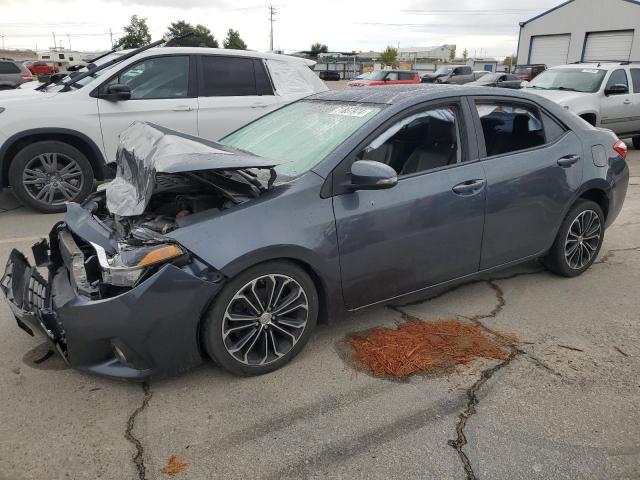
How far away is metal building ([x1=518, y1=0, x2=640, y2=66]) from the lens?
1169 inches

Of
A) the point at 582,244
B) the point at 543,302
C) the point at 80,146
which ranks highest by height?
the point at 80,146

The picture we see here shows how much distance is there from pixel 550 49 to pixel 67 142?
35547 mm

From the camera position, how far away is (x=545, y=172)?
388 cm

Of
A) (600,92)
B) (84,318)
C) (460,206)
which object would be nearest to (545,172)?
(460,206)

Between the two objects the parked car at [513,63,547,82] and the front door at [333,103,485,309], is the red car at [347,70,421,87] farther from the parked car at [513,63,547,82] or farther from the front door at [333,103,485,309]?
the front door at [333,103,485,309]

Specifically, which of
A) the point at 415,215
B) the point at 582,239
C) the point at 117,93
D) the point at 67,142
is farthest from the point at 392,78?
the point at 415,215

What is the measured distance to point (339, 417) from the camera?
270 cm

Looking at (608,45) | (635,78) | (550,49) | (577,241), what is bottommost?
(577,241)

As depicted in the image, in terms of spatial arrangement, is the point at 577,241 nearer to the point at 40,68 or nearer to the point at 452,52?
the point at 40,68

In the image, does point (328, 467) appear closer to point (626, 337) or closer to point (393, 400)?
point (393, 400)

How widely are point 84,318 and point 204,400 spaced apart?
29.5 inches

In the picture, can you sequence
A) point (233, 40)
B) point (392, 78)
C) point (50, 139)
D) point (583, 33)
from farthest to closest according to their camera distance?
point (233, 40), point (583, 33), point (392, 78), point (50, 139)

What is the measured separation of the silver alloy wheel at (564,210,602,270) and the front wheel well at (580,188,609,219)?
5.0 inches

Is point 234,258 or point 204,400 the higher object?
point 234,258
